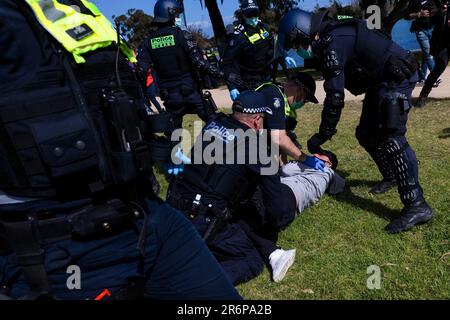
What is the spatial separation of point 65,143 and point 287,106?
3334mm

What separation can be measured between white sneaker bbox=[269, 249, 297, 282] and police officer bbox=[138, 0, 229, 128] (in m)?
2.58

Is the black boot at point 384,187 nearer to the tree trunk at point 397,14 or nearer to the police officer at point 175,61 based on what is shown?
the police officer at point 175,61

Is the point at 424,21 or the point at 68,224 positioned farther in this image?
the point at 424,21

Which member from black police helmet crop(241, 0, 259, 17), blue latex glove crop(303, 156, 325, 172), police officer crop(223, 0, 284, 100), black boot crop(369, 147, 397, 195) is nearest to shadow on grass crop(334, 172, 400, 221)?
black boot crop(369, 147, 397, 195)

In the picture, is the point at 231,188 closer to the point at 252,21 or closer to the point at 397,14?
the point at 252,21

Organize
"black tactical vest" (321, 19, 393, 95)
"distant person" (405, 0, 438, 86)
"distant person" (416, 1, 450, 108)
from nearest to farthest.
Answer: "black tactical vest" (321, 19, 393, 95), "distant person" (416, 1, 450, 108), "distant person" (405, 0, 438, 86)

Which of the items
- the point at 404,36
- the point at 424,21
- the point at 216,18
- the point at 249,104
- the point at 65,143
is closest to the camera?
the point at 65,143

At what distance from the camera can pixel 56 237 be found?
1584 mm

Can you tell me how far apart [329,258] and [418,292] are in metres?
0.68

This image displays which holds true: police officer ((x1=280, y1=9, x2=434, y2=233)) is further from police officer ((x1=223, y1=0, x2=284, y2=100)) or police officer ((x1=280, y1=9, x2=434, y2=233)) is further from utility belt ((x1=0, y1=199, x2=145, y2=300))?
police officer ((x1=223, y1=0, x2=284, y2=100))

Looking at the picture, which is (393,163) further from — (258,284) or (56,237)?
(56,237)

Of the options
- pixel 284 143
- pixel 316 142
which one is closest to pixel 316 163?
pixel 316 142

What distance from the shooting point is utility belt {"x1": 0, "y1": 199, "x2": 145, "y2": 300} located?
1549 mm

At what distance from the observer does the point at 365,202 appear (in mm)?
4270
